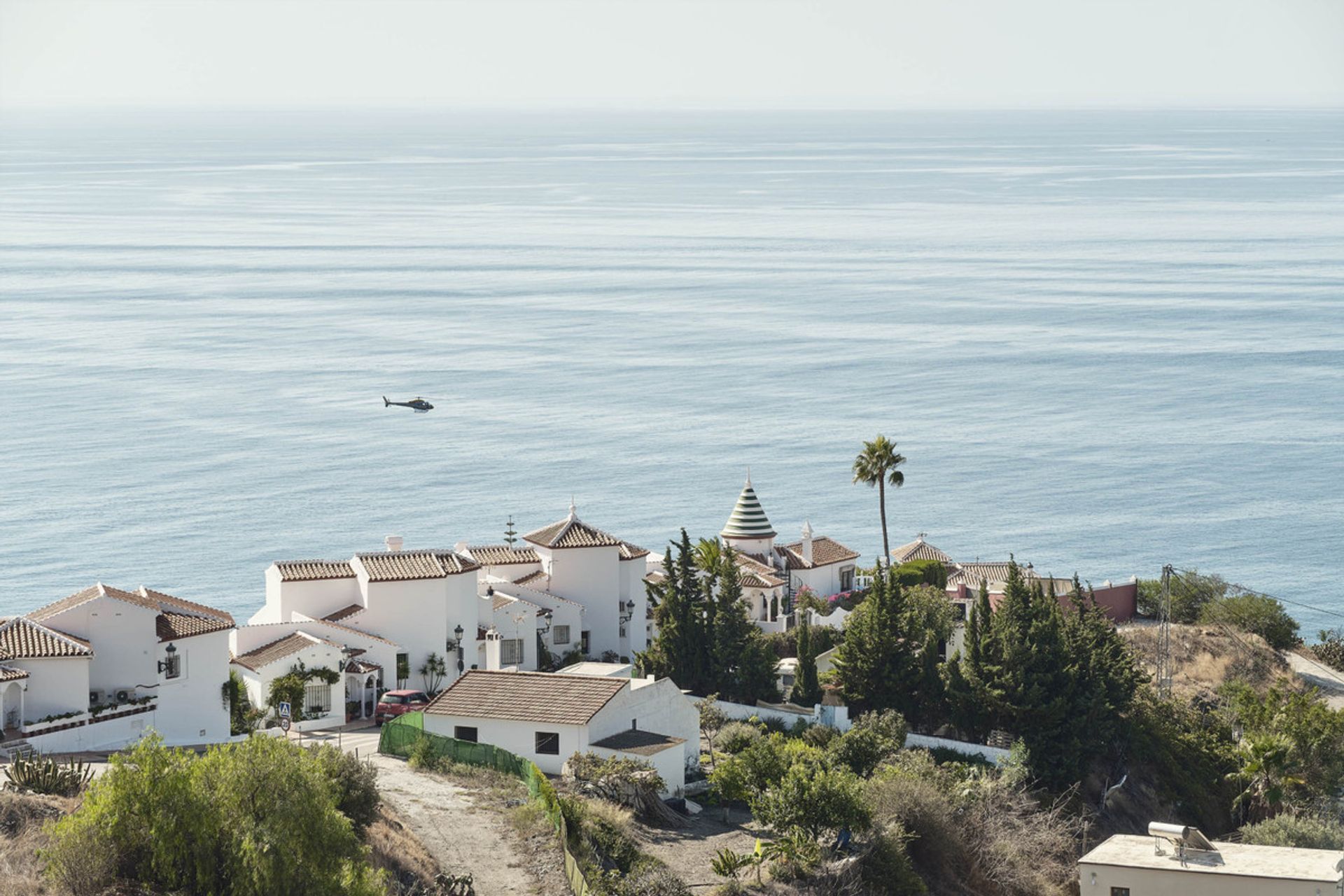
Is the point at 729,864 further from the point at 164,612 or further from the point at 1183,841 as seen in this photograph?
the point at 164,612

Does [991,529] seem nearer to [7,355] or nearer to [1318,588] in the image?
[1318,588]

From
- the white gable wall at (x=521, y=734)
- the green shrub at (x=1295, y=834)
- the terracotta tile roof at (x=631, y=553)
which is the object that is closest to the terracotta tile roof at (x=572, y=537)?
the terracotta tile roof at (x=631, y=553)

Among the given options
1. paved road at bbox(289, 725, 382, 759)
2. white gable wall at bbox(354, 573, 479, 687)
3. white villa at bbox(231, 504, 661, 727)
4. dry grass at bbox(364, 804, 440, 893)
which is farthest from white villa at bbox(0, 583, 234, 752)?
dry grass at bbox(364, 804, 440, 893)

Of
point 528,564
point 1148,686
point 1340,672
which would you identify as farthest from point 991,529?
point 528,564

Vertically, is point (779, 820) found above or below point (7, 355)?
below

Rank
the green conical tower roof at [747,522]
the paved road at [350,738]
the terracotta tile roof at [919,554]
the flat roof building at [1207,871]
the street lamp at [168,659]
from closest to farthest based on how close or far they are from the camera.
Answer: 1. the flat roof building at [1207,871]
2. the paved road at [350,738]
3. the street lamp at [168,659]
4. the green conical tower roof at [747,522]
5. the terracotta tile roof at [919,554]

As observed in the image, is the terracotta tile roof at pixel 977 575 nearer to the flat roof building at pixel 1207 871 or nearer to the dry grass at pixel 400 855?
the flat roof building at pixel 1207 871
